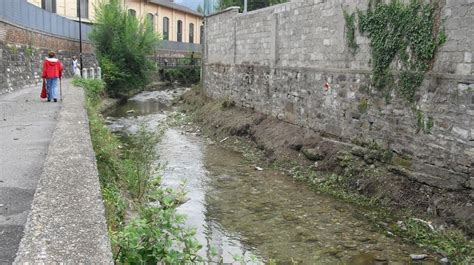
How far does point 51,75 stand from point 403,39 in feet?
31.0

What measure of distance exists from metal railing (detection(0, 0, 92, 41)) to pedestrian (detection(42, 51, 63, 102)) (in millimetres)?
3174

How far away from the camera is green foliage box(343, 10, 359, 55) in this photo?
10.3 metres

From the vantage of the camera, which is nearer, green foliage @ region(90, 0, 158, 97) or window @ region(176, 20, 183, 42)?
green foliage @ region(90, 0, 158, 97)

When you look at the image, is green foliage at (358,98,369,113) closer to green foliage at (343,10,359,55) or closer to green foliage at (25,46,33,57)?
green foliage at (343,10,359,55)

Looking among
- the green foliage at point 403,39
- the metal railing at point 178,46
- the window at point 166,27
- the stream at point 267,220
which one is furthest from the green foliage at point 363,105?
the window at point 166,27

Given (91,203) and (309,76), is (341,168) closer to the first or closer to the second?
(309,76)

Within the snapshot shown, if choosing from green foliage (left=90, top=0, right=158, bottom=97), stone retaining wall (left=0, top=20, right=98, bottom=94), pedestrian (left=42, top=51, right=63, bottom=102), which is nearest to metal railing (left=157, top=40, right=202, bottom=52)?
green foliage (left=90, top=0, right=158, bottom=97)

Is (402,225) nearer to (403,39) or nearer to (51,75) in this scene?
(403,39)

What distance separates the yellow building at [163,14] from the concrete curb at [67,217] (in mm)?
34042

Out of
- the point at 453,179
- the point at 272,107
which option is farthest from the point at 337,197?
the point at 272,107

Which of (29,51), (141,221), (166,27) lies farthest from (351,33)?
(166,27)

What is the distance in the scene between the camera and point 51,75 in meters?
13.1

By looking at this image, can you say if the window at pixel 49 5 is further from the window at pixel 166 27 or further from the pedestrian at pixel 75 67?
the window at pixel 166 27

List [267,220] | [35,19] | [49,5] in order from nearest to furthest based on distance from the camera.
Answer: [267,220] < [35,19] < [49,5]
